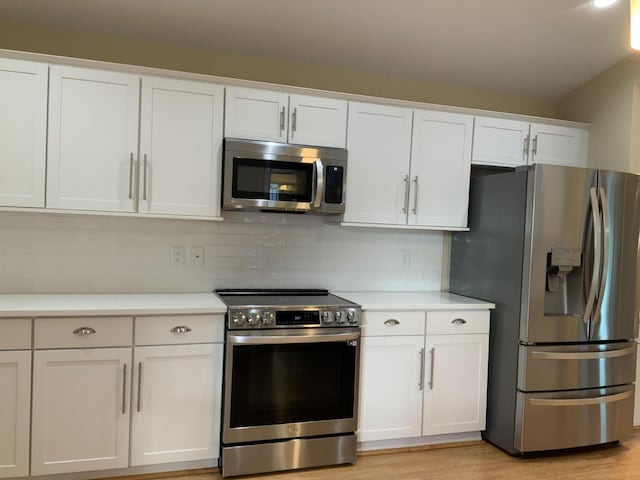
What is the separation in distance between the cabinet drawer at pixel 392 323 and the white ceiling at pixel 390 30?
68.0 inches

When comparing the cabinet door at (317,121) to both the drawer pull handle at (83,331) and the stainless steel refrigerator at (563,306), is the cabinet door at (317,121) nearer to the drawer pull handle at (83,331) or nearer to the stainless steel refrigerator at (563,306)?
the stainless steel refrigerator at (563,306)

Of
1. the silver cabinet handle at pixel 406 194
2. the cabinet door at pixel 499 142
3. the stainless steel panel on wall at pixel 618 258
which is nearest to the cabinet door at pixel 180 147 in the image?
the silver cabinet handle at pixel 406 194

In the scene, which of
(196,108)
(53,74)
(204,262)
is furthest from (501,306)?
(53,74)

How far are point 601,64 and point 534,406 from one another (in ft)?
7.93

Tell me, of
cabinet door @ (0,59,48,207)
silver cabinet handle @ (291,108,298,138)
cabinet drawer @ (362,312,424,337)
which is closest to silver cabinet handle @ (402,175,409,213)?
cabinet drawer @ (362,312,424,337)

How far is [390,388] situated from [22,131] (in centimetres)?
250

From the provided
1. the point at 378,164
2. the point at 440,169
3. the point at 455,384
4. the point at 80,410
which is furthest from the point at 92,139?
the point at 455,384

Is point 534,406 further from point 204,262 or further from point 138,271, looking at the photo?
point 138,271

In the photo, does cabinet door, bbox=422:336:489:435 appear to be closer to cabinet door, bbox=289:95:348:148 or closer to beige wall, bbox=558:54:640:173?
cabinet door, bbox=289:95:348:148

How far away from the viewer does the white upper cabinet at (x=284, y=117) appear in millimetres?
2957

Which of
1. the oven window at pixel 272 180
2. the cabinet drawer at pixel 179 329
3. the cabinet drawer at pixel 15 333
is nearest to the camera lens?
the cabinet drawer at pixel 15 333

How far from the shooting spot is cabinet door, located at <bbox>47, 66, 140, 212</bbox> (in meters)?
2.69

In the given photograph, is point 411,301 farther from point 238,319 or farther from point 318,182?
point 238,319

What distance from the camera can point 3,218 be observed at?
2.92 m
